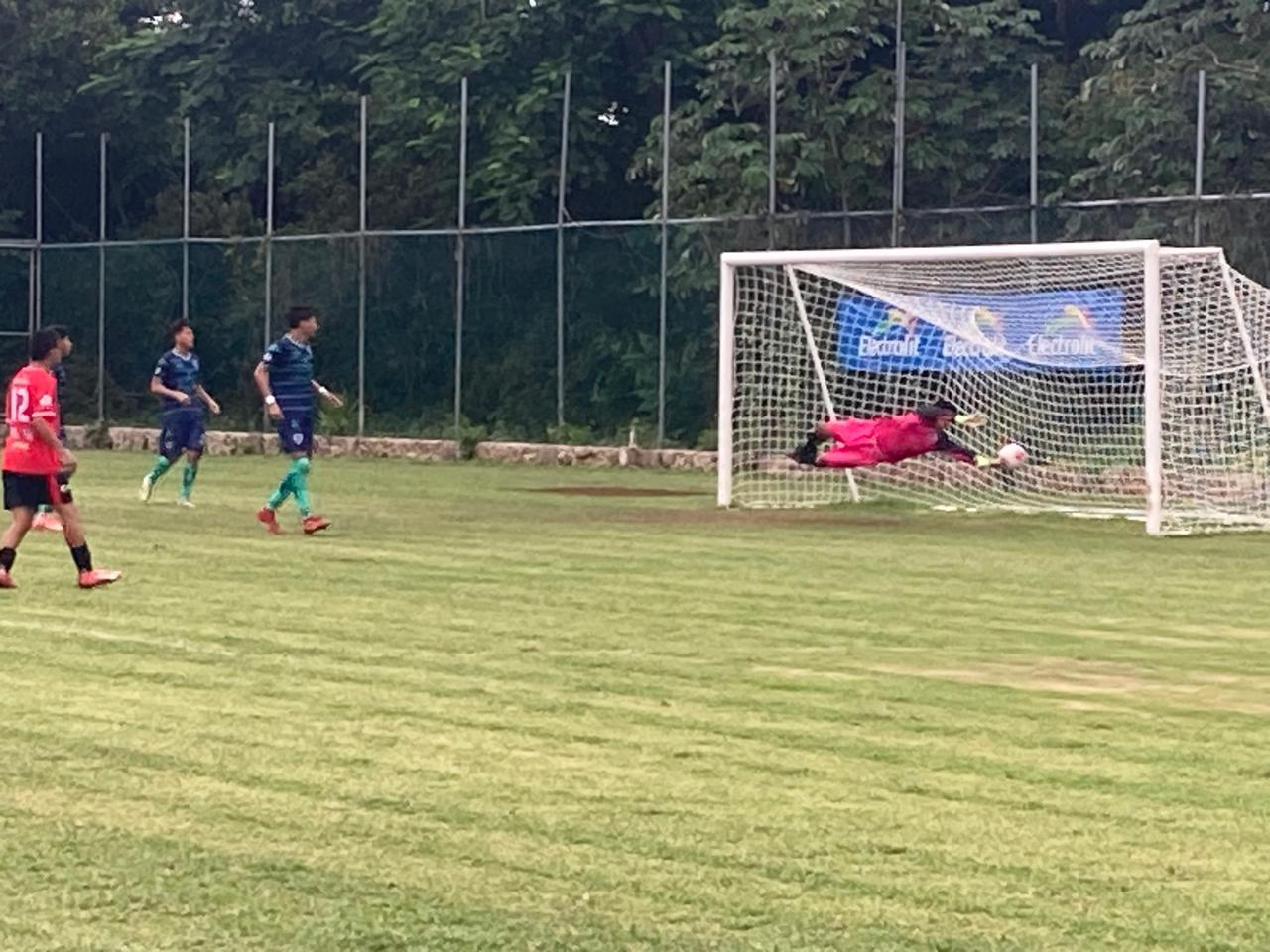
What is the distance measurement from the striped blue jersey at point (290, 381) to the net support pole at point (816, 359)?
6.06 m

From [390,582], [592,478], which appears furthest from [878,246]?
[390,582]

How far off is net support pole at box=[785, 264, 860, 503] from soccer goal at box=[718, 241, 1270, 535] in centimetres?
3

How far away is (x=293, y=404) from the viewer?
19.0 meters

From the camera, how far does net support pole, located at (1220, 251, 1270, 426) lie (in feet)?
67.1

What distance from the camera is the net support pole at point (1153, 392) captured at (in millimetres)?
19345

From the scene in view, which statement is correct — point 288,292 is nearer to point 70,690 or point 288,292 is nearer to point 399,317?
point 399,317

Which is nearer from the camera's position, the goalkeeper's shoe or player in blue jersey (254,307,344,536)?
player in blue jersey (254,307,344,536)

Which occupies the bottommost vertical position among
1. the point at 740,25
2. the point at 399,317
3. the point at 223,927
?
the point at 223,927

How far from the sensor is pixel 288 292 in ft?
111

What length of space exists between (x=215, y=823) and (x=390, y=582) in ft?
24.2

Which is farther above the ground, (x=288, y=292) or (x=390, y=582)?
(x=288, y=292)

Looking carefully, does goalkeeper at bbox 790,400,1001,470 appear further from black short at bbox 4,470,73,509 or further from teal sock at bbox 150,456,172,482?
black short at bbox 4,470,73,509

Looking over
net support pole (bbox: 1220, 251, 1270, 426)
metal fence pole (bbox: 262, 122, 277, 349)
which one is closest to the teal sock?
net support pole (bbox: 1220, 251, 1270, 426)

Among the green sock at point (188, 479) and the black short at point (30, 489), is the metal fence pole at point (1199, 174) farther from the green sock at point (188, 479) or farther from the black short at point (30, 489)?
the black short at point (30, 489)
